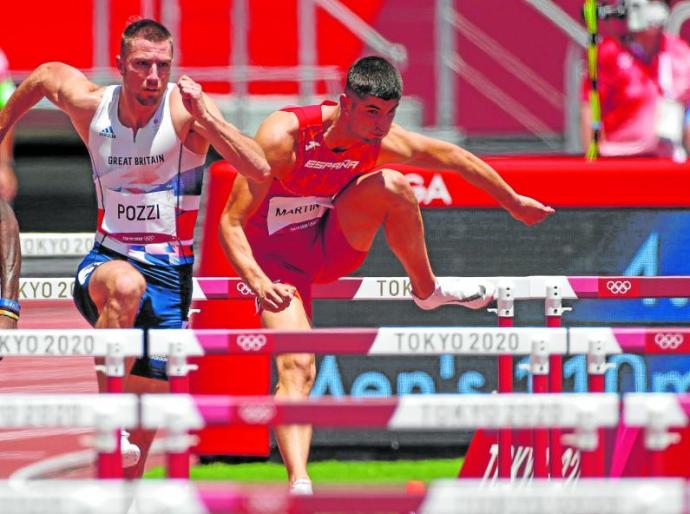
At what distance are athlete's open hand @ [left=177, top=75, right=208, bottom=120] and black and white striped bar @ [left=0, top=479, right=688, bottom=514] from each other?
2.32 meters

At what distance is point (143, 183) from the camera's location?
7.05m

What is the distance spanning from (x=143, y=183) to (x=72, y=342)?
179cm

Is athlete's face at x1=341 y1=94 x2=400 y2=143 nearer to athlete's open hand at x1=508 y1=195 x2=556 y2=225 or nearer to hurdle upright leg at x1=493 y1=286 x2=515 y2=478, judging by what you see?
athlete's open hand at x1=508 y1=195 x2=556 y2=225

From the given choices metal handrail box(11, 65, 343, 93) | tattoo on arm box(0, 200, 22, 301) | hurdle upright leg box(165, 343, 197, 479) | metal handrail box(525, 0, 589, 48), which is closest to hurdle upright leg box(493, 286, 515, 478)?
hurdle upright leg box(165, 343, 197, 479)

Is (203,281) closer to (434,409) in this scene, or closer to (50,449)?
(50,449)

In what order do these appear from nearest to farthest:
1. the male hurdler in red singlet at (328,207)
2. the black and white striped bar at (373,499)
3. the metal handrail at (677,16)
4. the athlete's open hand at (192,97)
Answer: the black and white striped bar at (373,499)
the athlete's open hand at (192,97)
the male hurdler in red singlet at (328,207)
the metal handrail at (677,16)

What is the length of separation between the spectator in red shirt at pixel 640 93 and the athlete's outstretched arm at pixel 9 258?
18.6ft

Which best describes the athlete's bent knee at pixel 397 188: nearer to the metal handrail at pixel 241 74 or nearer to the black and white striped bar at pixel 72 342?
the black and white striped bar at pixel 72 342

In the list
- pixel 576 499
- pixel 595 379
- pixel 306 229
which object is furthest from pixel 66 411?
pixel 306 229

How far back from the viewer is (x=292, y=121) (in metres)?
7.00

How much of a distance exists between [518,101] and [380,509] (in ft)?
42.4

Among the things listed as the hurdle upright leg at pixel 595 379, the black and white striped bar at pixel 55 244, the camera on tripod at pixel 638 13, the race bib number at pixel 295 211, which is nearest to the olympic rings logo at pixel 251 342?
the hurdle upright leg at pixel 595 379

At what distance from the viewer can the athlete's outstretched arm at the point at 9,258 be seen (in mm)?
6504

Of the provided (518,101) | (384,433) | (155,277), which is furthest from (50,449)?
(518,101)
